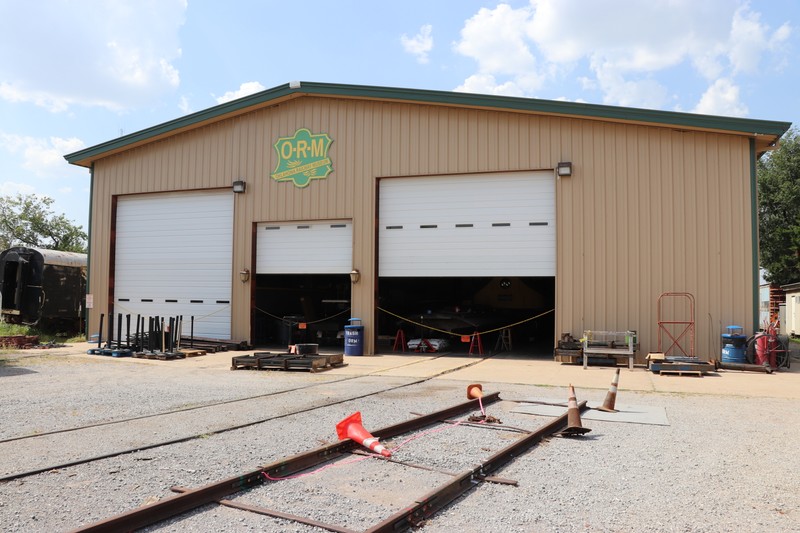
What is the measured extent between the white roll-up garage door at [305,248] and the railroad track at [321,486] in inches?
395

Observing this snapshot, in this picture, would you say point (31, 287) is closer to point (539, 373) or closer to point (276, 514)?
point (539, 373)

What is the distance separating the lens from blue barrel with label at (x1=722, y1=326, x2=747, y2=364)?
12.1 m

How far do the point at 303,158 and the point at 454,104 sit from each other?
4.38m

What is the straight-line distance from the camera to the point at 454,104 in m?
14.5

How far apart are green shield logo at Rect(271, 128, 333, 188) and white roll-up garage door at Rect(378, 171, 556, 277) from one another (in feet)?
6.05

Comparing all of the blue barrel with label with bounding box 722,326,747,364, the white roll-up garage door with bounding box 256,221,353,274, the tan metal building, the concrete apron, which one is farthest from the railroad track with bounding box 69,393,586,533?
the white roll-up garage door with bounding box 256,221,353,274

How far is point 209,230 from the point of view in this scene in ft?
56.5

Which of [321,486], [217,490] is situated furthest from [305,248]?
[217,490]

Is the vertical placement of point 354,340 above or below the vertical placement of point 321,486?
above

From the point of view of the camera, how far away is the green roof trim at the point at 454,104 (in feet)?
41.3

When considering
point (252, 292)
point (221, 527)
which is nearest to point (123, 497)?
point (221, 527)

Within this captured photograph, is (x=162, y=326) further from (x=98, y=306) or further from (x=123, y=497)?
(x=123, y=497)

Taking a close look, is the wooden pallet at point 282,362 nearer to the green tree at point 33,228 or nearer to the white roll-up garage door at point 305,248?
the white roll-up garage door at point 305,248

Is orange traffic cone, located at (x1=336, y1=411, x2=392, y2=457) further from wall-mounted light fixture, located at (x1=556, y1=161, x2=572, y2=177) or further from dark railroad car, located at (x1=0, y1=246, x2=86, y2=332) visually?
dark railroad car, located at (x1=0, y1=246, x2=86, y2=332)
